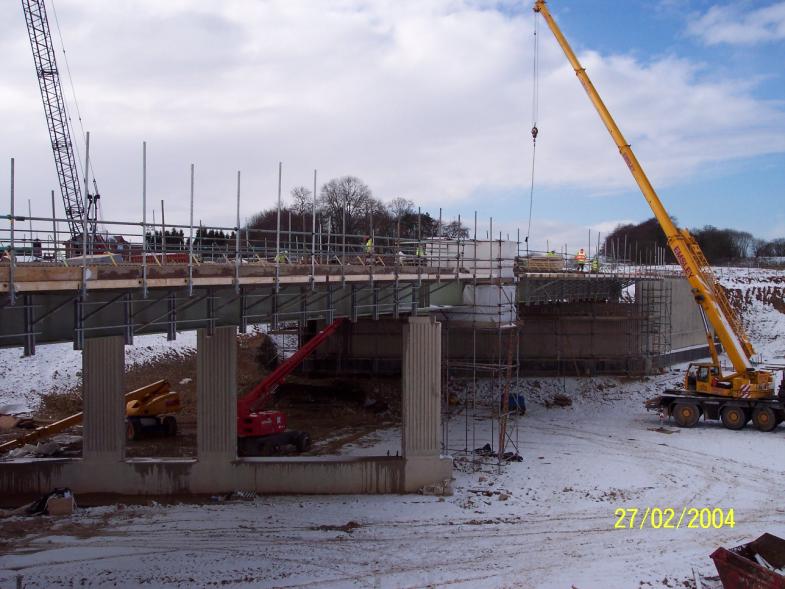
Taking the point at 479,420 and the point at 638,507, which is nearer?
the point at 638,507

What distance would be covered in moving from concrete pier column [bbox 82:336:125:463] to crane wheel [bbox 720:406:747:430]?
1838 centimetres

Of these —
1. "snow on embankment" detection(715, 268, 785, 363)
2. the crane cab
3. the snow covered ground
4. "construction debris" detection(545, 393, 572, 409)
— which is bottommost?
the snow covered ground

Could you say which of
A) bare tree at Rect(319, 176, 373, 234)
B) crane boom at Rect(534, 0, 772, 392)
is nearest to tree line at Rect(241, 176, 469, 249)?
bare tree at Rect(319, 176, 373, 234)

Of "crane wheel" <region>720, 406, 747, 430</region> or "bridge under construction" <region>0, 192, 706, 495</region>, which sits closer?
"bridge under construction" <region>0, 192, 706, 495</region>

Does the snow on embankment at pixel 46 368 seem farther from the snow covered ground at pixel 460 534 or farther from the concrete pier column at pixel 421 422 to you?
the concrete pier column at pixel 421 422

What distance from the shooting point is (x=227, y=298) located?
1424 cm

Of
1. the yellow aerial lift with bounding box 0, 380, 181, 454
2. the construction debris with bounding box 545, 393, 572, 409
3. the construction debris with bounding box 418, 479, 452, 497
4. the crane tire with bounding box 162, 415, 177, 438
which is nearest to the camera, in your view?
the construction debris with bounding box 418, 479, 452, 497

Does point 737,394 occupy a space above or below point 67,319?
below

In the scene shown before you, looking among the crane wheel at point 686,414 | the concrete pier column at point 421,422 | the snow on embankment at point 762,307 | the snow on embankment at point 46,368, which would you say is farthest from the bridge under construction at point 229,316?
the snow on embankment at point 762,307

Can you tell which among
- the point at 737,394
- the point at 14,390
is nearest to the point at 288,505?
the point at 737,394

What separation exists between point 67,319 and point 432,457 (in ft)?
30.2

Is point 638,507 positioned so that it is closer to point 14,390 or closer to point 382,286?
point 382,286

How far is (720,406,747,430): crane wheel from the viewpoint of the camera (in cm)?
2342
